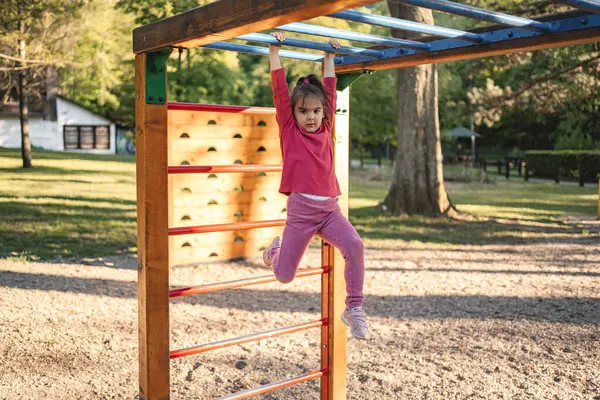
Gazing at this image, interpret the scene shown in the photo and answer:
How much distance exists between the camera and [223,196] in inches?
305

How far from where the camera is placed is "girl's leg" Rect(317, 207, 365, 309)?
301 centimetres

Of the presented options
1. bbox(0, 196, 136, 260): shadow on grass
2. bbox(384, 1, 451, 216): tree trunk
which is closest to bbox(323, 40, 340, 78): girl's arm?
bbox(0, 196, 136, 260): shadow on grass

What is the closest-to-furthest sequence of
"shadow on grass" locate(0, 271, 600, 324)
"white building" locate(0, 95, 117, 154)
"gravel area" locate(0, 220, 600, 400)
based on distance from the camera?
"gravel area" locate(0, 220, 600, 400), "shadow on grass" locate(0, 271, 600, 324), "white building" locate(0, 95, 117, 154)

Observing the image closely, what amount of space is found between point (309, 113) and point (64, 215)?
9.99 metres

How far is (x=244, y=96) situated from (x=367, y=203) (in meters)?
23.8

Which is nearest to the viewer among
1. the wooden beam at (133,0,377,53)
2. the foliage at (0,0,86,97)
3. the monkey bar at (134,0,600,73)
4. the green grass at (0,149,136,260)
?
the wooden beam at (133,0,377,53)

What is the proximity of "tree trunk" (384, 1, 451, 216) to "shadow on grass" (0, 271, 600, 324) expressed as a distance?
5691mm

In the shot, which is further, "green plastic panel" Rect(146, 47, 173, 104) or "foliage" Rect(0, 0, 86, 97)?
"foliage" Rect(0, 0, 86, 97)

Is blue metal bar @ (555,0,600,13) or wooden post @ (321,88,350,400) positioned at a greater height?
blue metal bar @ (555,0,600,13)

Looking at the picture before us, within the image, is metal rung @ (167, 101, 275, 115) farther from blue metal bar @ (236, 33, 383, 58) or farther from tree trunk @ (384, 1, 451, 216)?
tree trunk @ (384, 1, 451, 216)

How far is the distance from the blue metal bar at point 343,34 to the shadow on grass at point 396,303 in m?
3.38

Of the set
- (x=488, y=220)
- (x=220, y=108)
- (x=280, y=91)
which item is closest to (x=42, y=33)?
(x=488, y=220)

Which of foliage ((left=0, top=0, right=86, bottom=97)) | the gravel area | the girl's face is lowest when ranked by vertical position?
the gravel area

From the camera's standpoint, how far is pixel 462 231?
11.1m
